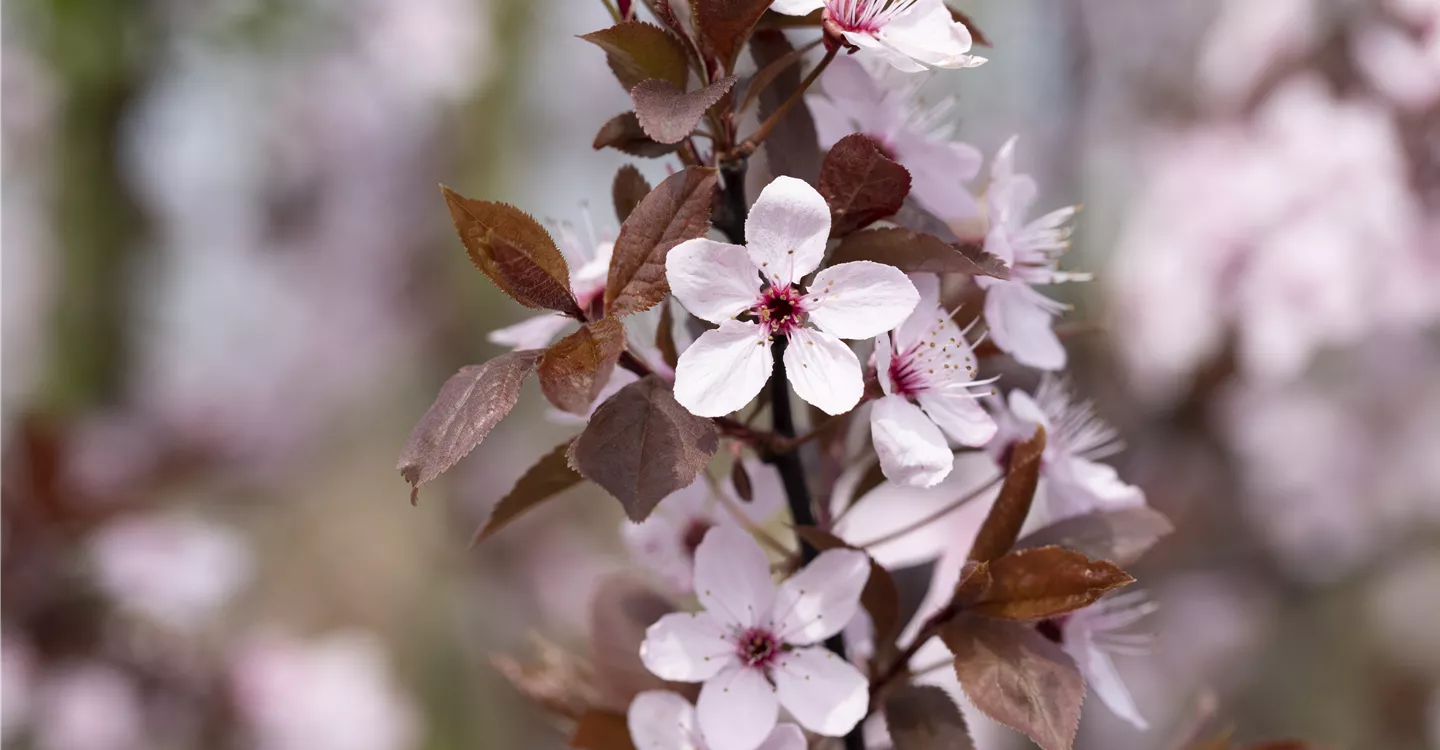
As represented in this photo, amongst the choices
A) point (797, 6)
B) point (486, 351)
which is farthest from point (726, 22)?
point (486, 351)

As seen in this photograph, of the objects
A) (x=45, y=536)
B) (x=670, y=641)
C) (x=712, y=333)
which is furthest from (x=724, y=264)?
(x=45, y=536)

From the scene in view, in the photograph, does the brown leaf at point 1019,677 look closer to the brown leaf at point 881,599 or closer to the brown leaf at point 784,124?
the brown leaf at point 881,599

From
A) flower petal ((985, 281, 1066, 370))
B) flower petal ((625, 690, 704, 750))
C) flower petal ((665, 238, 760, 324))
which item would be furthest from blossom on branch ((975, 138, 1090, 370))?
flower petal ((625, 690, 704, 750))

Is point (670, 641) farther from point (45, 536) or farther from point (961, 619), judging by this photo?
point (45, 536)

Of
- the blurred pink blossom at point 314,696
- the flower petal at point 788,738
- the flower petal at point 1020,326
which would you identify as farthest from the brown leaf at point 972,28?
the blurred pink blossom at point 314,696

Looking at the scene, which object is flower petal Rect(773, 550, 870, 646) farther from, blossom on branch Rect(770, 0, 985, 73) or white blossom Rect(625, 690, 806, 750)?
blossom on branch Rect(770, 0, 985, 73)
